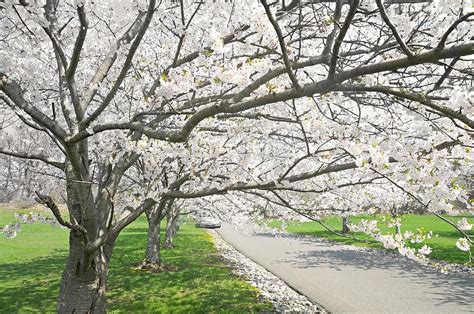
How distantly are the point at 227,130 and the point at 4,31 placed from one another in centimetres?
335

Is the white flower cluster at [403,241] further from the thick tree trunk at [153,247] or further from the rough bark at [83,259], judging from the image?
the thick tree trunk at [153,247]

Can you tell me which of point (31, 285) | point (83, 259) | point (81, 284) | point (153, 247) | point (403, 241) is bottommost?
point (31, 285)

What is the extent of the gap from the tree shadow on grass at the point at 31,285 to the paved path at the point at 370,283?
6.09 metres

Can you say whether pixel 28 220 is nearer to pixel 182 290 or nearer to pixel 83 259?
pixel 83 259

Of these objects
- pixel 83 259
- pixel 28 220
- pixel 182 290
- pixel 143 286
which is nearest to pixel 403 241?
pixel 83 259

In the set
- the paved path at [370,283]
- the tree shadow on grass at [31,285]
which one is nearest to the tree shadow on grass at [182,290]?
the tree shadow on grass at [31,285]

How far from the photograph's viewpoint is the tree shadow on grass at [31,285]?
841cm

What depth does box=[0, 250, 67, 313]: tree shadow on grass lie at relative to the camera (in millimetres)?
8406

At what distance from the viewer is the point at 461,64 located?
2.88 meters

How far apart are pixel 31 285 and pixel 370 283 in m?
9.48

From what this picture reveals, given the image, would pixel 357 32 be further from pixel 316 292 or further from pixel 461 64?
pixel 316 292

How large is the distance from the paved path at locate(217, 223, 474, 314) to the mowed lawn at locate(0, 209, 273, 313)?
1.82 metres

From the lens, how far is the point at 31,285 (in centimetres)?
1053

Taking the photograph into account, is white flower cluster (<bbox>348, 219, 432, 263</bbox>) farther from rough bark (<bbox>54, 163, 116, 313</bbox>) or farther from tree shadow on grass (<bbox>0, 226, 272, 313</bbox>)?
tree shadow on grass (<bbox>0, 226, 272, 313</bbox>)
